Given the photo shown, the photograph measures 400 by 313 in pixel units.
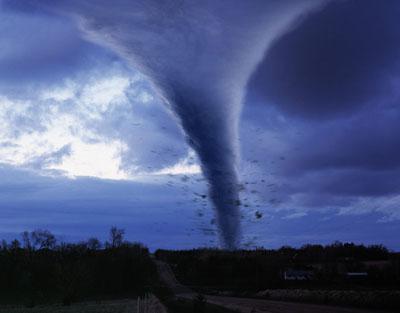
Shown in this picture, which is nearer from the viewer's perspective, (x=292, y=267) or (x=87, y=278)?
(x=87, y=278)

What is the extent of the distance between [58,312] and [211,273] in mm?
75945

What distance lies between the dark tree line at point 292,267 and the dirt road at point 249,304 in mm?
4488

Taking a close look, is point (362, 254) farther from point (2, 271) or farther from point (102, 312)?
point (102, 312)

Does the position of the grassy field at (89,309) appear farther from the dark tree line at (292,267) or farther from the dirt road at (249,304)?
the dark tree line at (292,267)

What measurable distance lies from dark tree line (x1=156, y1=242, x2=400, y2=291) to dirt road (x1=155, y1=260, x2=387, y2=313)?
449cm

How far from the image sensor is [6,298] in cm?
11050

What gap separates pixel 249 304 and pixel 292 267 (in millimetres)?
61630

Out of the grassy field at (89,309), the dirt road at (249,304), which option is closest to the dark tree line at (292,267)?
the dirt road at (249,304)

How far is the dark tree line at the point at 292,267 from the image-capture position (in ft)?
339

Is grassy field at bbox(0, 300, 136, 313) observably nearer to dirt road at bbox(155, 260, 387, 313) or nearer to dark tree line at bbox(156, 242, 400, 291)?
dirt road at bbox(155, 260, 387, 313)

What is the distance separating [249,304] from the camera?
68750 mm

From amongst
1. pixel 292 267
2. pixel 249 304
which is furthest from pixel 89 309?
pixel 292 267

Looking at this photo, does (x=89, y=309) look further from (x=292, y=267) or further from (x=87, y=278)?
(x=292, y=267)

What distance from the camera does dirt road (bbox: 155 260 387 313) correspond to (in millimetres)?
60378
